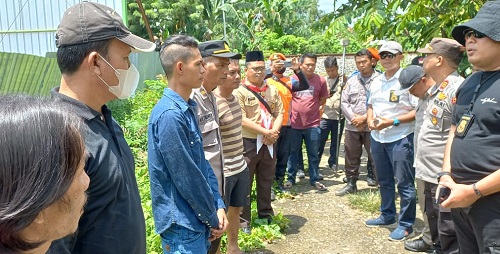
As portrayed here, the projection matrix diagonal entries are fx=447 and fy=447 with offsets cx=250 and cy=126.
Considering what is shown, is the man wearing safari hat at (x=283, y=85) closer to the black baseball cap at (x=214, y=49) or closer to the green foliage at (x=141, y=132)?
the green foliage at (x=141, y=132)

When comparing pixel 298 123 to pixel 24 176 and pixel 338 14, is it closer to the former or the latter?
pixel 338 14

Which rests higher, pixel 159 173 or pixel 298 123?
pixel 159 173

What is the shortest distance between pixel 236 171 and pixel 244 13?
26.6 m

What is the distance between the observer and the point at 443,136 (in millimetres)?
3594

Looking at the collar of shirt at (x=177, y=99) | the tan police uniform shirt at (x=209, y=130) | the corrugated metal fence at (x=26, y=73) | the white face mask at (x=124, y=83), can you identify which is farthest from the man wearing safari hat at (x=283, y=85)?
the white face mask at (x=124, y=83)

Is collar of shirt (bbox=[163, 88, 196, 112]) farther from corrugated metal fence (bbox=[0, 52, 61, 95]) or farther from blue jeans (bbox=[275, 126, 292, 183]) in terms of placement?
corrugated metal fence (bbox=[0, 52, 61, 95])

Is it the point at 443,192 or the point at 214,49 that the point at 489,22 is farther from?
the point at 214,49

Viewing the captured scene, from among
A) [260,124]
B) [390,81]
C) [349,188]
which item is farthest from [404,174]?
[349,188]

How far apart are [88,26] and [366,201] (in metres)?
4.59

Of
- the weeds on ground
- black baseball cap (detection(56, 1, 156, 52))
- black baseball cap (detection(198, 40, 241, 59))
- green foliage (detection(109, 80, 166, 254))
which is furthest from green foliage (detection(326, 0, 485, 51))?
black baseball cap (detection(56, 1, 156, 52))

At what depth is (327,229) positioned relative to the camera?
5.02 meters

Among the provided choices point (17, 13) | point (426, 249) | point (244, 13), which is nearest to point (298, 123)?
point (426, 249)

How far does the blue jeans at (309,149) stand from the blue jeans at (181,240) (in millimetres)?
A: 4141

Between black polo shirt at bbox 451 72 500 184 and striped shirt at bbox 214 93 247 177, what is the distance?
1759 mm
